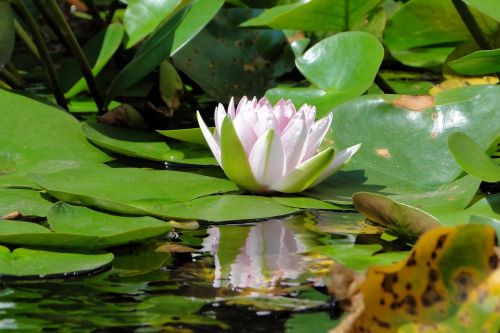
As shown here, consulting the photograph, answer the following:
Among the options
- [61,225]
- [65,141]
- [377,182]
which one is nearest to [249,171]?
[377,182]

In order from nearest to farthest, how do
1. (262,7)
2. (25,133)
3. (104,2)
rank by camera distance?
(25,133) → (262,7) → (104,2)

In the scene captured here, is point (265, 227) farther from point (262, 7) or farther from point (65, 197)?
point (262, 7)

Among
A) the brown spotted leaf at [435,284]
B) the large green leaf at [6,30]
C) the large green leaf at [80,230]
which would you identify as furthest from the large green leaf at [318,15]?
the brown spotted leaf at [435,284]

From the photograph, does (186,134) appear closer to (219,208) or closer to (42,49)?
(219,208)

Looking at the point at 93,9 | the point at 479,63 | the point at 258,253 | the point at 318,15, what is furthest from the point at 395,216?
the point at 93,9

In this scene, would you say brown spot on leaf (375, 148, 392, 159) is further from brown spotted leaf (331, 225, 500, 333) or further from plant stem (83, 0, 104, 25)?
plant stem (83, 0, 104, 25)

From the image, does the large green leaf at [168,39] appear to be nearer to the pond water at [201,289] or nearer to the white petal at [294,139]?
the white petal at [294,139]
